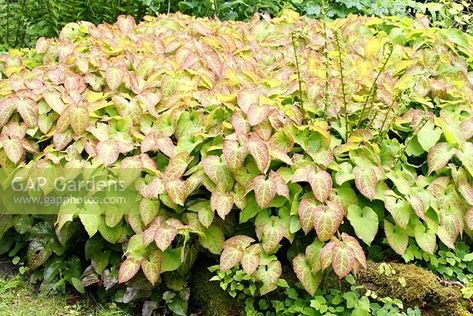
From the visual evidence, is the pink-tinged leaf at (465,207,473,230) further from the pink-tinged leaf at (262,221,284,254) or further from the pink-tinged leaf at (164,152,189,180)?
the pink-tinged leaf at (164,152,189,180)

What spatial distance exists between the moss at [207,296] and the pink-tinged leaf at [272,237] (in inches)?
12.7

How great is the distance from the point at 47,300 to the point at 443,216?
1761mm

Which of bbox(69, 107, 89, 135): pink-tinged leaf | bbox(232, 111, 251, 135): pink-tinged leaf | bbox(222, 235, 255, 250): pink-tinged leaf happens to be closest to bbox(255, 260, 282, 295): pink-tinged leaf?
bbox(222, 235, 255, 250): pink-tinged leaf

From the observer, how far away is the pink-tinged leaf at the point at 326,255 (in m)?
2.61

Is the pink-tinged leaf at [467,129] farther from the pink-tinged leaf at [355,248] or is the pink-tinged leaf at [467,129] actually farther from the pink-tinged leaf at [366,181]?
the pink-tinged leaf at [355,248]

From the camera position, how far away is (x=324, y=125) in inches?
114

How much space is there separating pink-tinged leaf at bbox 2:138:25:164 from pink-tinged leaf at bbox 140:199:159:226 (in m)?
0.65

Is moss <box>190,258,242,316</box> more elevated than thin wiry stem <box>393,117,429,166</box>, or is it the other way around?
thin wiry stem <box>393,117,429,166</box>

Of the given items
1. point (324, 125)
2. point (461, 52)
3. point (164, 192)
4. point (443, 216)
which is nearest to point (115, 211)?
point (164, 192)

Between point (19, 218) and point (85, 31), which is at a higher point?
point (85, 31)

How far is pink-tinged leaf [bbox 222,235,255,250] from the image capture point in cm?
275

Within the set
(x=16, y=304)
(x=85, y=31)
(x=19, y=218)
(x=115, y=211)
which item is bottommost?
(x=16, y=304)

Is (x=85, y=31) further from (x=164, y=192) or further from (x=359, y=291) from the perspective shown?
(x=359, y=291)

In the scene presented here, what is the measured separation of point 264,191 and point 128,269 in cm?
63
